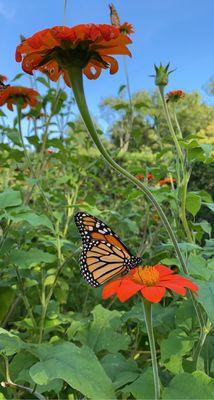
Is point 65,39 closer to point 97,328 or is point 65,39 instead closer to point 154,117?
point 97,328

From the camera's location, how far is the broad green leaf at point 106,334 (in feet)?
4.45

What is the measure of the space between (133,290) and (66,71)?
49 centimetres

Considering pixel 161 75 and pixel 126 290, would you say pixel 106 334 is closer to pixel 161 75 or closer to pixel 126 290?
pixel 126 290

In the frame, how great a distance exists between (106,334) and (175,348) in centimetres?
25

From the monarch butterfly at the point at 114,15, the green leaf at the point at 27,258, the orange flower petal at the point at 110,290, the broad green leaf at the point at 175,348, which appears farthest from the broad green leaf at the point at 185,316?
the monarch butterfly at the point at 114,15

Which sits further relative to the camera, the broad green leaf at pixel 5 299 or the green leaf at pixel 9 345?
the broad green leaf at pixel 5 299

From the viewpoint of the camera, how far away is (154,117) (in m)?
2.95

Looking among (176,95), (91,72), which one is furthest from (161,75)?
(176,95)

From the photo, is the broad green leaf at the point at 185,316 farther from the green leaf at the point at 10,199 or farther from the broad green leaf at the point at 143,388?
the green leaf at the point at 10,199

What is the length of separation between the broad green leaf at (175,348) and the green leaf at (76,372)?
25cm

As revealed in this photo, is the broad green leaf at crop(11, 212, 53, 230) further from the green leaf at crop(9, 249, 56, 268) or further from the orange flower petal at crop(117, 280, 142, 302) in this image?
the orange flower petal at crop(117, 280, 142, 302)

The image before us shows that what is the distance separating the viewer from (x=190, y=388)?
0.95 m

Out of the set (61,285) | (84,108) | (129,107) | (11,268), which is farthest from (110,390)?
(129,107)

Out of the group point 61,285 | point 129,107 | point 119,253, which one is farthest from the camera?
point 129,107
